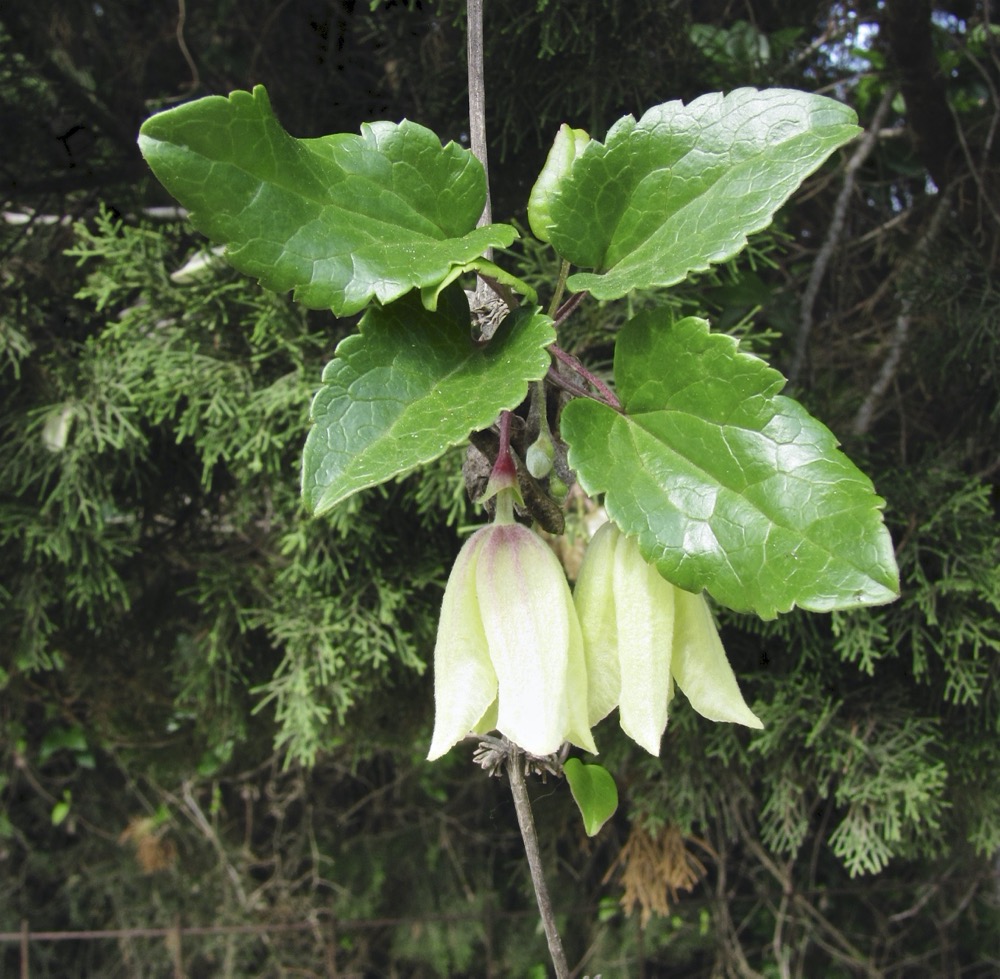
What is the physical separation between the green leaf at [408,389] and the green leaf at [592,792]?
0.63 feet

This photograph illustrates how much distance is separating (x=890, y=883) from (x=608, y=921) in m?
0.47

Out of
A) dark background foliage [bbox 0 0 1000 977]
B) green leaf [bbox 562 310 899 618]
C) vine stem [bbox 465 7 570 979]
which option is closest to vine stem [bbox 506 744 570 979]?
vine stem [bbox 465 7 570 979]

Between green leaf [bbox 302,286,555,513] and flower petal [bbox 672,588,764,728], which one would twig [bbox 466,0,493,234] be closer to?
green leaf [bbox 302,286,555,513]

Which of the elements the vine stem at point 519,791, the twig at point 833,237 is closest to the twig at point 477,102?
the vine stem at point 519,791

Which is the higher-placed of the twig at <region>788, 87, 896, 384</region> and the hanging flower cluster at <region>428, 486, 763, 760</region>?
the hanging flower cluster at <region>428, 486, 763, 760</region>

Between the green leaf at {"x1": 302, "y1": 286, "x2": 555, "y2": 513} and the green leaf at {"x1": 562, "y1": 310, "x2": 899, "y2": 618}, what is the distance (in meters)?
0.04

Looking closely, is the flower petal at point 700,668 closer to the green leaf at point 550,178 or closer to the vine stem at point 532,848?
the vine stem at point 532,848

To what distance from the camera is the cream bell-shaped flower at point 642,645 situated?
394 millimetres

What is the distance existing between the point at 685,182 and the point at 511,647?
0.22m

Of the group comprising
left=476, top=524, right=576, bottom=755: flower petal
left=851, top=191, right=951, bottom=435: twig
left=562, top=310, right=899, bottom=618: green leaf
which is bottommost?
left=851, top=191, right=951, bottom=435: twig

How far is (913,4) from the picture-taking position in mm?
993

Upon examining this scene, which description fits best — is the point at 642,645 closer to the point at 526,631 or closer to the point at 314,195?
the point at 526,631

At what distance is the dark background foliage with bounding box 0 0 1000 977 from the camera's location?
38.2 inches

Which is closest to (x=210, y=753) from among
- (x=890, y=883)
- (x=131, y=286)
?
(x=131, y=286)
